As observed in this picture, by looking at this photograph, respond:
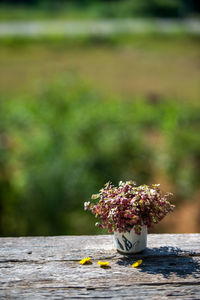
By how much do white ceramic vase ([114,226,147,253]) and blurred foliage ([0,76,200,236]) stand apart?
2836 mm

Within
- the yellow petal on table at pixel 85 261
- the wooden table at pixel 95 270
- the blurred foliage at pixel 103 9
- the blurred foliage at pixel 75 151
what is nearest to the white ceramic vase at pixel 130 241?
the wooden table at pixel 95 270

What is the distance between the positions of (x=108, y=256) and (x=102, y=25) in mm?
9021

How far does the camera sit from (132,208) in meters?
1.50

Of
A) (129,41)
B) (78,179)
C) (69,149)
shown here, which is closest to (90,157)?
(69,149)

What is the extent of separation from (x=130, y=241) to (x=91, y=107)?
15.5 ft

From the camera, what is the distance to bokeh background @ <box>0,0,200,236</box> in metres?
4.59

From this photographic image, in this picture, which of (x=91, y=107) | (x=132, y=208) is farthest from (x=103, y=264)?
(x=91, y=107)

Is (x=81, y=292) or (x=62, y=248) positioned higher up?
(x=62, y=248)

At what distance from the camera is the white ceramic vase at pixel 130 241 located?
1.54 m

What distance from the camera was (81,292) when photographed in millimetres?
1340

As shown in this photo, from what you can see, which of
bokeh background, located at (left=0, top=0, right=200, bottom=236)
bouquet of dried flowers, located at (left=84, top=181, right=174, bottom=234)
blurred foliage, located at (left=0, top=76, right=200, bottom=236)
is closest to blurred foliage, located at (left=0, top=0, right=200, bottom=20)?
bokeh background, located at (left=0, top=0, right=200, bottom=236)

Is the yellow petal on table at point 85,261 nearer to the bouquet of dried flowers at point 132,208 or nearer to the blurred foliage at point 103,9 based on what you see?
the bouquet of dried flowers at point 132,208

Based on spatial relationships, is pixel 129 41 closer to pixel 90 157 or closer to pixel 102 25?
pixel 102 25

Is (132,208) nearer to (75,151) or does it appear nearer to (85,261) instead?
(85,261)
